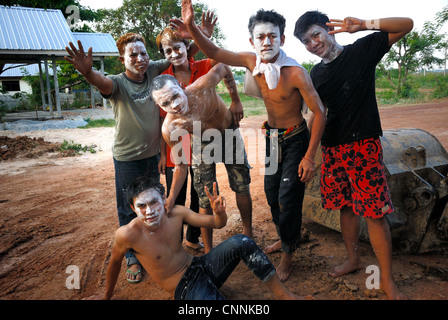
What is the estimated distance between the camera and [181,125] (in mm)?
2645

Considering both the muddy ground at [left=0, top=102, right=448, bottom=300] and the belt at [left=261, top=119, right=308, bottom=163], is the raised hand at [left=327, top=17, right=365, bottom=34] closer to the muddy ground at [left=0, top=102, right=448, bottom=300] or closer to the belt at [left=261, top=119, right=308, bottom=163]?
the belt at [left=261, top=119, right=308, bottom=163]

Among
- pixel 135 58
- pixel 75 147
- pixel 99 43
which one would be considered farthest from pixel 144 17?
pixel 135 58

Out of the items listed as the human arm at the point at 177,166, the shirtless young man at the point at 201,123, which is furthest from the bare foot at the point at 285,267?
the human arm at the point at 177,166

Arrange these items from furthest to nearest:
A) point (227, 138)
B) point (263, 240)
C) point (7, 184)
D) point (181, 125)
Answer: point (7, 184)
point (263, 240)
point (227, 138)
point (181, 125)

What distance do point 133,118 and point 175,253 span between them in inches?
48.7

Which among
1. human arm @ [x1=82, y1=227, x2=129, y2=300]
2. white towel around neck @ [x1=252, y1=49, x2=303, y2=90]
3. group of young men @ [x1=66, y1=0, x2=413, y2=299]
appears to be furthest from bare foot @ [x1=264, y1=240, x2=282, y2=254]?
white towel around neck @ [x1=252, y1=49, x2=303, y2=90]

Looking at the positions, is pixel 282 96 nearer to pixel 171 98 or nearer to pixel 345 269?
pixel 171 98

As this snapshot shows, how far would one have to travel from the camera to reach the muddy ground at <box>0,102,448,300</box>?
98.4 inches

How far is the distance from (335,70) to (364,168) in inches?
29.9

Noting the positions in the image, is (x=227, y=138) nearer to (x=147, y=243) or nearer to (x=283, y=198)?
(x=283, y=198)

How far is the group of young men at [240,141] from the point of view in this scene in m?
2.25

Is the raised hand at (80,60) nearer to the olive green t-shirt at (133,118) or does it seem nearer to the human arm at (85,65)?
the human arm at (85,65)

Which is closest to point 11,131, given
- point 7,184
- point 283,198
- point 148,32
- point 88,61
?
point 7,184

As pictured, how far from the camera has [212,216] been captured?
2.30 metres
